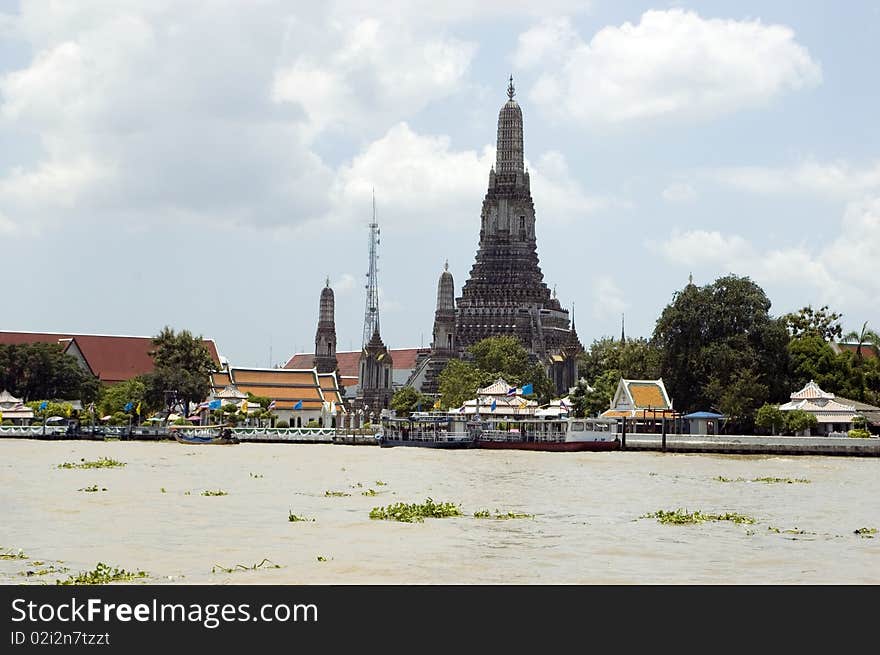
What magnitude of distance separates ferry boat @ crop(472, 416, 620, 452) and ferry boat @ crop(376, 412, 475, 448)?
3.79 ft

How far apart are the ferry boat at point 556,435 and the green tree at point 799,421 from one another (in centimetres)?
976

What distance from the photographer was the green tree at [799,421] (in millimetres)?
66438

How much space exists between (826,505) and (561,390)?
96043mm

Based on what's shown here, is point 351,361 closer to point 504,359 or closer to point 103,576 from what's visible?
point 504,359

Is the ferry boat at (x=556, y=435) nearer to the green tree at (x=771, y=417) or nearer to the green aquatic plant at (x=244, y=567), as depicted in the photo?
the green tree at (x=771, y=417)

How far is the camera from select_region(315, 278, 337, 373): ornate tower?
153 m

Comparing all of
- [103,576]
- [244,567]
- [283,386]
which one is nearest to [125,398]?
[283,386]

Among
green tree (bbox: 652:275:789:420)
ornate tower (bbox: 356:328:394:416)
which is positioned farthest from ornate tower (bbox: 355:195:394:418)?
green tree (bbox: 652:275:789:420)

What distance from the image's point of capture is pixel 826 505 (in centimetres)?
3089

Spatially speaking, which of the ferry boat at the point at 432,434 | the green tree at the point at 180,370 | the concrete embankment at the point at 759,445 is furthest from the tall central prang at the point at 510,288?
the concrete embankment at the point at 759,445

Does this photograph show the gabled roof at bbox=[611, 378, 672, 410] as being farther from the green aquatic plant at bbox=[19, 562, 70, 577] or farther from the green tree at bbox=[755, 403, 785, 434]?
the green aquatic plant at bbox=[19, 562, 70, 577]

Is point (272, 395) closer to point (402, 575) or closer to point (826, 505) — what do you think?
point (826, 505)
